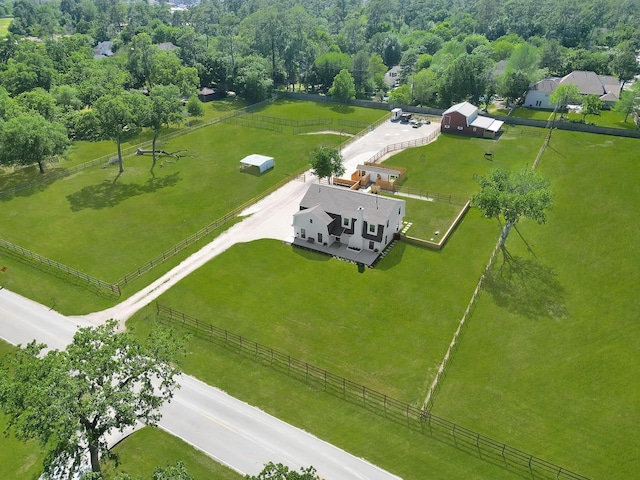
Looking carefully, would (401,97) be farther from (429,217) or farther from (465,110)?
(429,217)

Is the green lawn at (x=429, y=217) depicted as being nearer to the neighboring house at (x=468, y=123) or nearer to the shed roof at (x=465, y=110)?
the neighboring house at (x=468, y=123)

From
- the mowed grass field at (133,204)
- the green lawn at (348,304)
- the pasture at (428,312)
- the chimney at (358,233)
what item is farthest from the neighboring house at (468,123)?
the chimney at (358,233)

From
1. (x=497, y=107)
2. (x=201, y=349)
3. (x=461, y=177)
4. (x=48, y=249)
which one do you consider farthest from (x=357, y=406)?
(x=497, y=107)

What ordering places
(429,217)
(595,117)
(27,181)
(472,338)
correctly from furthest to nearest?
(595,117), (27,181), (429,217), (472,338)

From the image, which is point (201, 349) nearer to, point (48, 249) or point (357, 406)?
point (357, 406)

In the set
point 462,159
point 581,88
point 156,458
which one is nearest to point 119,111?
point 156,458

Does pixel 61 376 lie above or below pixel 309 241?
above
